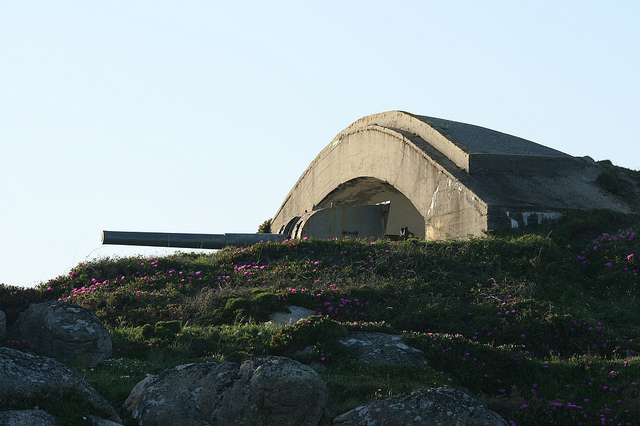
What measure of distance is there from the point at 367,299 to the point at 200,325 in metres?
2.82

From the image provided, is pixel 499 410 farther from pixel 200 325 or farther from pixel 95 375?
pixel 200 325

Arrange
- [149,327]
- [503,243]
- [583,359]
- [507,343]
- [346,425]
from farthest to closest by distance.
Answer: [503,243] < [507,343] < [149,327] < [583,359] < [346,425]

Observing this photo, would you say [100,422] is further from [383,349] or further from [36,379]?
[383,349]

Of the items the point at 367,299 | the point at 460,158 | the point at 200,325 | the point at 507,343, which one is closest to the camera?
A: the point at 507,343

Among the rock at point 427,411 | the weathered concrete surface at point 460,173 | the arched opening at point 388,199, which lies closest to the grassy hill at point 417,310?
the rock at point 427,411

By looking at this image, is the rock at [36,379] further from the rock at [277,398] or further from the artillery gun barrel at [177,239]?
the artillery gun barrel at [177,239]

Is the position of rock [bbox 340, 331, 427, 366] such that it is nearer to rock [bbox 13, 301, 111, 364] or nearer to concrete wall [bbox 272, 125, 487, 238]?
rock [bbox 13, 301, 111, 364]

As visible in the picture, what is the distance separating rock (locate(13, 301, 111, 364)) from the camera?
8.43m

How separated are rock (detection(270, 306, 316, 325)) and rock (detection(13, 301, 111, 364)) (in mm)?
2833

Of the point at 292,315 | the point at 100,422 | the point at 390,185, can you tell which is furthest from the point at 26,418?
the point at 390,185

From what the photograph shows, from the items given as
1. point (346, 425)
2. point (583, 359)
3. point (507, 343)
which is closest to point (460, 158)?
point (507, 343)

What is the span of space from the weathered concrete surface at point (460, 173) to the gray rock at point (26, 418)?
12.2m

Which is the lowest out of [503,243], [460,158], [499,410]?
[499,410]

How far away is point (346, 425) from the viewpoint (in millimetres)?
6043
